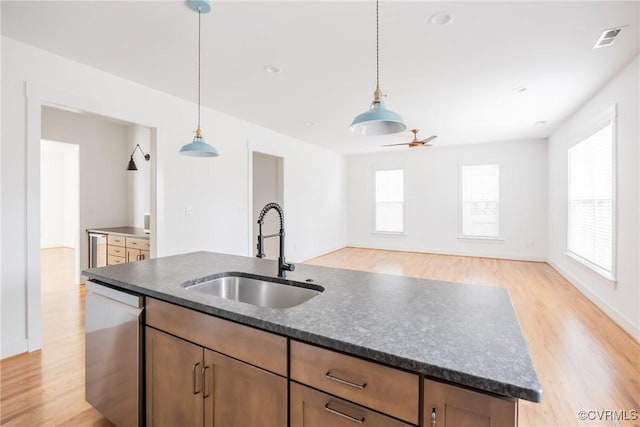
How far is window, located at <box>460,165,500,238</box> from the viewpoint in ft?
23.3

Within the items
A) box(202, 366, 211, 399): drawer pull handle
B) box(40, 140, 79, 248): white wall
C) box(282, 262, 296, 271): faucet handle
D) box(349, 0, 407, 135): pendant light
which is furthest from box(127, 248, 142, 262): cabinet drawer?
box(40, 140, 79, 248): white wall

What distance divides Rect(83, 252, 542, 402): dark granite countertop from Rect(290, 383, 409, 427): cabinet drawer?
184 mm

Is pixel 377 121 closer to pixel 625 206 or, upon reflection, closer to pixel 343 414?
pixel 343 414

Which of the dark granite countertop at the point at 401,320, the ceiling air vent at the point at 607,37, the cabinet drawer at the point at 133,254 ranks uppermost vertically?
the ceiling air vent at the point at 607,37

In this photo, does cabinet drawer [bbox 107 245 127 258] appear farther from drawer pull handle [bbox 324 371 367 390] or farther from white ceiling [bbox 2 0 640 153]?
drawer pull handle [bbox 324 371 367 390]

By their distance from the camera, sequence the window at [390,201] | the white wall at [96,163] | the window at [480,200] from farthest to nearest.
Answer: the window at [390,201], the window at [480,200], the white wall at [96,163]

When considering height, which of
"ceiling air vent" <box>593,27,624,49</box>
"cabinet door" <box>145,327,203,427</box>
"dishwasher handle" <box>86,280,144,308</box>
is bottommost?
"cabinet door" <box>145,327,203,427</box>

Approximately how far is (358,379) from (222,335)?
616 millimetres

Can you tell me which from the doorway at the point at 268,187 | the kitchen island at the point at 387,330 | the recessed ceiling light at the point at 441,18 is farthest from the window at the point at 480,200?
the kitchen island at the point at 387,330

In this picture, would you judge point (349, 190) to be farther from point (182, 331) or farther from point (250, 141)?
point (182, 331)

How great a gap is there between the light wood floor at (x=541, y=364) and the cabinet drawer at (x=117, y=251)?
664 millimetres

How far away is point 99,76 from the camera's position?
3.08 meters

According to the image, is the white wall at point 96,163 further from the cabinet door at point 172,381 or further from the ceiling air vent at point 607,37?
the ceiling air vent at point 607,37

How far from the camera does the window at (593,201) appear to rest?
3674 millimetres
